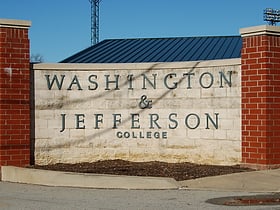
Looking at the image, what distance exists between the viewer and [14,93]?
15078mm

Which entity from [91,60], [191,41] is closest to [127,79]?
[91,60]

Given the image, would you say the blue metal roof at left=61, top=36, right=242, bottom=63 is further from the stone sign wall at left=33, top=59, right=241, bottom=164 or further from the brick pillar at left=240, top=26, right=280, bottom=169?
the brick pillar at left=240, top=26, right=280, bottom=169

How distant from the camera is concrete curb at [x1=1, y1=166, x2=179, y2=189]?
40.0ft

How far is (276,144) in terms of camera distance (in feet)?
46.3

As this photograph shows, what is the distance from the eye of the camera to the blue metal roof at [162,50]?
25.5 metres

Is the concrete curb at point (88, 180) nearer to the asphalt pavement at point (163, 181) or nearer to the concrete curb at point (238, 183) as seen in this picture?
the asphalt pavement at point (163, 181)

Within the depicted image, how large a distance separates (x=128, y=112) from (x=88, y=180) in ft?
12.6

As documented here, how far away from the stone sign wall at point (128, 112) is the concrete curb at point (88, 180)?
76.3 inches

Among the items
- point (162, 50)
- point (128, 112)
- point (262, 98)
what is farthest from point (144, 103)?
point (162, 50)

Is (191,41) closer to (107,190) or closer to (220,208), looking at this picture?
A: (107,190)

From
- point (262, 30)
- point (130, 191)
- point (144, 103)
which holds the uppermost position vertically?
point (262, 30)

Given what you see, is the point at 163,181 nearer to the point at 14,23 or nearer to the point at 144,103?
the point at 144,103

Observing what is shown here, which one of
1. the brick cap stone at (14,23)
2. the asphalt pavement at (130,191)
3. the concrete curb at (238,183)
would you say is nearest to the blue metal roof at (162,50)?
the brick cap stone at (14,23)

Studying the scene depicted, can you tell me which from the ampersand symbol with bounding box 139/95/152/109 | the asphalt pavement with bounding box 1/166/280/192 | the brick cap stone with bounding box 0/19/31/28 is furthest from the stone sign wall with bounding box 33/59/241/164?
the asphalt pavement with bounding box 1/166/280/192
